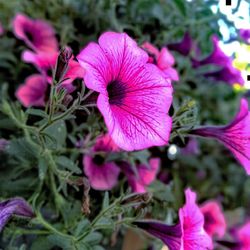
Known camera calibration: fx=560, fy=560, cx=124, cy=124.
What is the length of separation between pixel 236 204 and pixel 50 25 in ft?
2.48

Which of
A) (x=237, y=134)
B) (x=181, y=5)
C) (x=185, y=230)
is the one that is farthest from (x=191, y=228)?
(x=181, y=5)

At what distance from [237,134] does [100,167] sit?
0.26 metres

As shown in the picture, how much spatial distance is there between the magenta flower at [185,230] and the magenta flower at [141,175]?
20cm

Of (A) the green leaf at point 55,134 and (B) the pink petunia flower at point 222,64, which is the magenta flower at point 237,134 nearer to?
(A) the green leaf at point 55,134

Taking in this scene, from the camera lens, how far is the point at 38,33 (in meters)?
1.01

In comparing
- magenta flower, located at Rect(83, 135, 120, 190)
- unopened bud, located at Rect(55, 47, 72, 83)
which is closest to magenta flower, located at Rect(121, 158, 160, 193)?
magenta flower, located at Rect(83, 135, 120, 190)

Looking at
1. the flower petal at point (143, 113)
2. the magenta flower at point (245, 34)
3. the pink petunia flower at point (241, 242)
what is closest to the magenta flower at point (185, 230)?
the flower petal at point (143, 113)

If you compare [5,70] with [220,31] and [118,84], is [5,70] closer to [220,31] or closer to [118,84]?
[220,31]

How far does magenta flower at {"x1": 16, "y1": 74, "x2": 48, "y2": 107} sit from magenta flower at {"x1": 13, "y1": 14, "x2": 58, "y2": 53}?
0.08m

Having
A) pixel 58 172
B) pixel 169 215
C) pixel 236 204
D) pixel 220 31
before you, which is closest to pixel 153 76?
pixel 58 172

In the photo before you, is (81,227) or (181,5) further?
(181,5)

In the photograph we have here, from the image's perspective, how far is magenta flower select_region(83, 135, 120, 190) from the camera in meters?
0.80

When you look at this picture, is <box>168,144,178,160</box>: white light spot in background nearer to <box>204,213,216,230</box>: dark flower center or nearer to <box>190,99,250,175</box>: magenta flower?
<box>204,213,216,230</box>: dark flower center

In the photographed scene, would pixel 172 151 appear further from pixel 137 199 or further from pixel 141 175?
pixel 137 199
